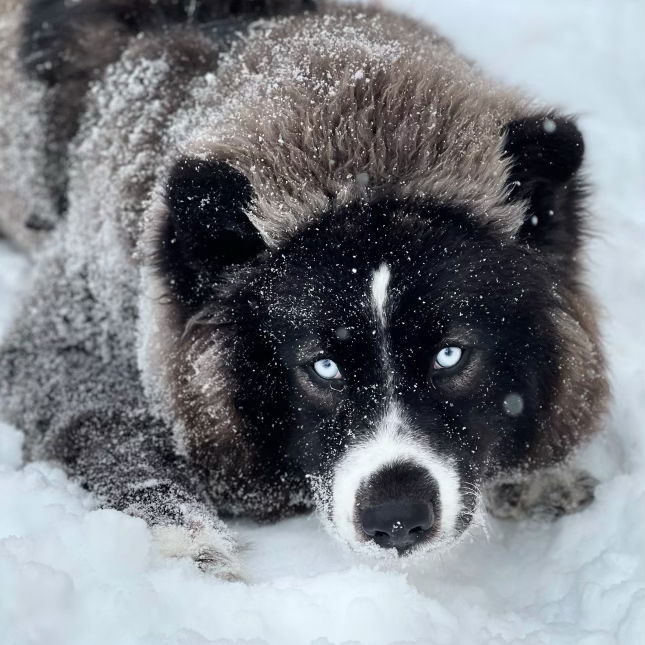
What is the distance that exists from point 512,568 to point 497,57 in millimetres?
3931

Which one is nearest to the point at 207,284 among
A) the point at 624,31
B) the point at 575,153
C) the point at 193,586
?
the point at 193,586

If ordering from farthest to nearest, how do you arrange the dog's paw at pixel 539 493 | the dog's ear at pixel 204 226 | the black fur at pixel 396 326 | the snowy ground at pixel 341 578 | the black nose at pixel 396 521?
the dog's paw at pixel 539 493 < the dog's ear at pixel 204 226 < the black fur at pixel 396 326 < the black nose at pixel 396 521 < the snowy ground at pixel 341 578

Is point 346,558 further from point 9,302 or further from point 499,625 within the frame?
point 9,302

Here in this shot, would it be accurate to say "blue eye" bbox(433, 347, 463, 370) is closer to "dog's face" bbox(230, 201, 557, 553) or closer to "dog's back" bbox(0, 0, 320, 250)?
"dog's face" bbox(230, 201, 557, 553)

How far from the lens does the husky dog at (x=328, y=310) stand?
3.02 metres

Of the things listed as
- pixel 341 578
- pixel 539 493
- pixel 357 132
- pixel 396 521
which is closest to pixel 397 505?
pixel 396 521

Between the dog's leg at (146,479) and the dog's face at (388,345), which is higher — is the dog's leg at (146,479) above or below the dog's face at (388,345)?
below

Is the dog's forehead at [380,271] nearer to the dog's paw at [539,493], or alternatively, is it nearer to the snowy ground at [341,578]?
the snowy ground at [341,578]

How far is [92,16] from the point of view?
4887 mm

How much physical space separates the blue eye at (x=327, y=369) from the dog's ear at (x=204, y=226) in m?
0.47

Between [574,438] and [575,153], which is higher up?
[575,153]

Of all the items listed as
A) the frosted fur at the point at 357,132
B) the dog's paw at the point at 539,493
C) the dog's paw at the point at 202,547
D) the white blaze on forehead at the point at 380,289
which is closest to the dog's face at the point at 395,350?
the white blaze on forehead at the point at 380,289

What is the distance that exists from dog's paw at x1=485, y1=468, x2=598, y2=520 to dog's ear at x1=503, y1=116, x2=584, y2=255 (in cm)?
95

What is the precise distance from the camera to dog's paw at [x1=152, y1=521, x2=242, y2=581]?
3.14 meters
